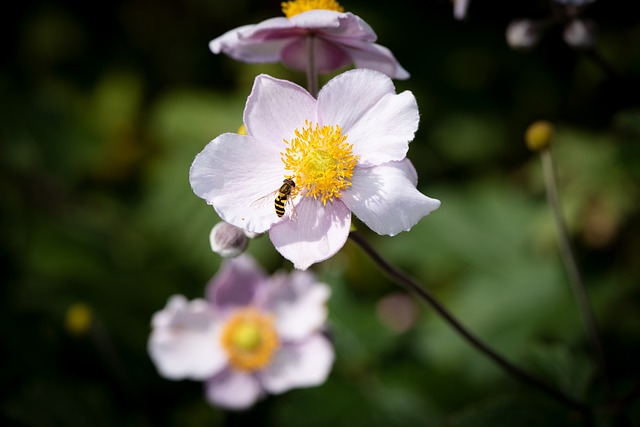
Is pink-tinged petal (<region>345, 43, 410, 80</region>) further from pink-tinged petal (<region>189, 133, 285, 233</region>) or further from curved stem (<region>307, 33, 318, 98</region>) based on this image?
pink-tinged petal (<region>189, 133, 285, 233</region>)

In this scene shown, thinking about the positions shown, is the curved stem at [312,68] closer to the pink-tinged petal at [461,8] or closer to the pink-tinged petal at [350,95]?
the pink-tinged petal at [350,95]

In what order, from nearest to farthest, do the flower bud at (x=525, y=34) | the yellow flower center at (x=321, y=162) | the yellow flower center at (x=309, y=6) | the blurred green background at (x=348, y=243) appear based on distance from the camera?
the yellow flower center at (x=321, y=162), the yellow flower center at (x=309, y=6), the flower bud at (x=525, y=34), the blurred green background at (x=348, y=243)

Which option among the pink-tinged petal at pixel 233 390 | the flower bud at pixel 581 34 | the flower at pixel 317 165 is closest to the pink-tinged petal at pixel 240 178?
the flower at pixel 317 165

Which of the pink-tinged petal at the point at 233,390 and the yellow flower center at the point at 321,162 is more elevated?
the yellow flower center at the point at 321,162

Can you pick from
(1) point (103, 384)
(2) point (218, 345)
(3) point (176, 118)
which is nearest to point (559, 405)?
(2) point (218, 345)

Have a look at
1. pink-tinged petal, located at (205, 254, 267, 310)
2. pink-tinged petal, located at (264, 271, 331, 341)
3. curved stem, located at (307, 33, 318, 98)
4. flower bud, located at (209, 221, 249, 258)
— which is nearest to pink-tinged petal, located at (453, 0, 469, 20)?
curved stem, located at (307, 33, 318, 98)


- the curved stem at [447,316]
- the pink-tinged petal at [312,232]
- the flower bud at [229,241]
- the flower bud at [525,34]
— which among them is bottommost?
the curved stem at [447,316]

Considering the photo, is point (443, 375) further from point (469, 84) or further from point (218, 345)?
point (469, 84)
